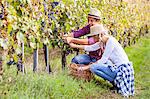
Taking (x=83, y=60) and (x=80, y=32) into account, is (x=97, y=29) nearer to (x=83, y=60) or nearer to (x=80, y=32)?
(x=80, y=32)

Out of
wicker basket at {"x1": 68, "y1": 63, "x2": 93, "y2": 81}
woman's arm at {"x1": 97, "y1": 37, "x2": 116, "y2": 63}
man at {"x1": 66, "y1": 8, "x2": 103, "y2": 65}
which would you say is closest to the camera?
woman's arm at {"x1": 97, "y1": 37, "x2": 116, "y2": 63}

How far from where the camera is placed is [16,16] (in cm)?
498

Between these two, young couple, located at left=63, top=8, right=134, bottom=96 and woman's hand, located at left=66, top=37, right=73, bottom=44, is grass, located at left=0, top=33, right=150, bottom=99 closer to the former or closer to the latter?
young couple, located at left=63, top=8, right=134, bottom=96

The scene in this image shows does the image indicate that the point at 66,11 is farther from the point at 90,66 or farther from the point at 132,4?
the point at 132,4

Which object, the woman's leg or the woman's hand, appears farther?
the woman's leg

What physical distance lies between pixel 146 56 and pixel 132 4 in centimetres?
344

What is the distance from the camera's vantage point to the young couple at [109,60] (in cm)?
655

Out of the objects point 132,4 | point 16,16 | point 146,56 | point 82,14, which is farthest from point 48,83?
point 132,4

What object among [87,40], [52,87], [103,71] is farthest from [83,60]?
[52,87]

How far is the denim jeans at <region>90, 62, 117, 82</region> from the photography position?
6.68m

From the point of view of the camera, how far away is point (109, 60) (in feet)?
22.5

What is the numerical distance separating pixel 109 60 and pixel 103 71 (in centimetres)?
25

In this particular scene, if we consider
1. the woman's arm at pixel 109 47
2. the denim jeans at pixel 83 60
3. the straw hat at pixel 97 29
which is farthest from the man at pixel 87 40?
the woman's arm at pixel 109 47

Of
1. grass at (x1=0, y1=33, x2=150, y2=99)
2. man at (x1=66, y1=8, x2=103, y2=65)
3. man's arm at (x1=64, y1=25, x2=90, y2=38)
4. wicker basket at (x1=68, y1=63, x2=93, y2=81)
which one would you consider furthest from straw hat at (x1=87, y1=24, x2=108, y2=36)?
grass at (x1=0, y1=33, x2=150, y2=99)
